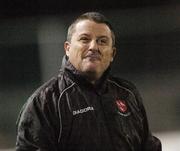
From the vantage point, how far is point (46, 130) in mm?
1239

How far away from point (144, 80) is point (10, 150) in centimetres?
90

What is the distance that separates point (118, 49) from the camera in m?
2.18

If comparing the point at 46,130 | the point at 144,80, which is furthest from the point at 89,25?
the point at 144,80

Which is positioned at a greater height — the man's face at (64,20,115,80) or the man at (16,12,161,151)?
the man's face at (64,20,115,80)

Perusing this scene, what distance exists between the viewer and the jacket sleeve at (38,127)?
4.00ft

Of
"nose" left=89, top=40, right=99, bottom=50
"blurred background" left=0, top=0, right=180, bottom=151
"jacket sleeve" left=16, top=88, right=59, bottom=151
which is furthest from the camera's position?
"blurred background" left=0, top=0, right=180, bottom=151

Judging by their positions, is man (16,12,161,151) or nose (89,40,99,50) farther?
nose (89,40,99,50)

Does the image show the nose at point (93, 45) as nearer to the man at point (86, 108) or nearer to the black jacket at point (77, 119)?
the man at point (86, 108)

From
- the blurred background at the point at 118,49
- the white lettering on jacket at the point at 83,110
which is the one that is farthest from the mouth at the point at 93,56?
the blurred background at the point at 118,49

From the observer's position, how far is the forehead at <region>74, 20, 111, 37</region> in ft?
4.55

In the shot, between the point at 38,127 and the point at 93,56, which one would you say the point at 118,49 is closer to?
the point at 93,56

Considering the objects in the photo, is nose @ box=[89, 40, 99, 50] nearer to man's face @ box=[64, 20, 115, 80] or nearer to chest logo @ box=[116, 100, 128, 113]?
man's face @ box=[64, 20, 115, 80]

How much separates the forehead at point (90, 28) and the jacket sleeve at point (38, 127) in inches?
11.7

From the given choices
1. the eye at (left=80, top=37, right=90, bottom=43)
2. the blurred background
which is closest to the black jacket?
the eye at (left=80, top=37, right=90, bottom=43)
